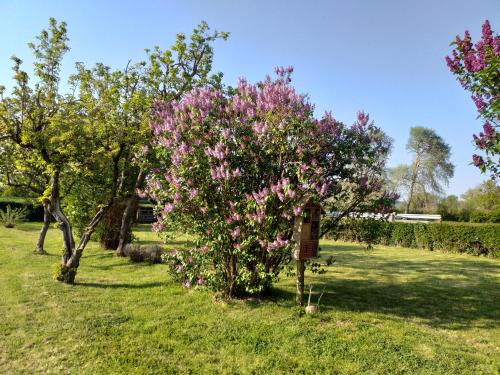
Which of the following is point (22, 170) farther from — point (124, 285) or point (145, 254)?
point (124, 285)

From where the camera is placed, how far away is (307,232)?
276 inches

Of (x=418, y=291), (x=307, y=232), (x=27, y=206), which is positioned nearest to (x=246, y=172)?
(x=307, y=232)

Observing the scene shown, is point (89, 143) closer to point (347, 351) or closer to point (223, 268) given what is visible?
point (223, 268)

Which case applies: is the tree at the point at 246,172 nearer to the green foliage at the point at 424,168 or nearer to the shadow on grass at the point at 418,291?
the shadow on grass at the point at 418,291

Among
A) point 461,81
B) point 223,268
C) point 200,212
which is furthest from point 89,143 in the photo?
point 461,81

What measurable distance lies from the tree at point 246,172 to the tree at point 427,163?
4459 centimetres

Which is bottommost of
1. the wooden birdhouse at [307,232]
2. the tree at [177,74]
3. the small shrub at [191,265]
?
the small shrub at [191,265]

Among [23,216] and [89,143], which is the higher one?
[89,143]

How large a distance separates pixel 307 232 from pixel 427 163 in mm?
47291

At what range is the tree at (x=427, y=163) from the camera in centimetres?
4812

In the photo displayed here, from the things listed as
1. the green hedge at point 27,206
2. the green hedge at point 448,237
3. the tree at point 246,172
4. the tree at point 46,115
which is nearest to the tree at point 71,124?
the tree at point 46,115

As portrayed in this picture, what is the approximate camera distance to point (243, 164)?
7215mm

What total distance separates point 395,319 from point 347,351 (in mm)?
2009

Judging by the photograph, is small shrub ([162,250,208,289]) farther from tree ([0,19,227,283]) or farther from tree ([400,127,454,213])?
tree ([400,127,454,213])
